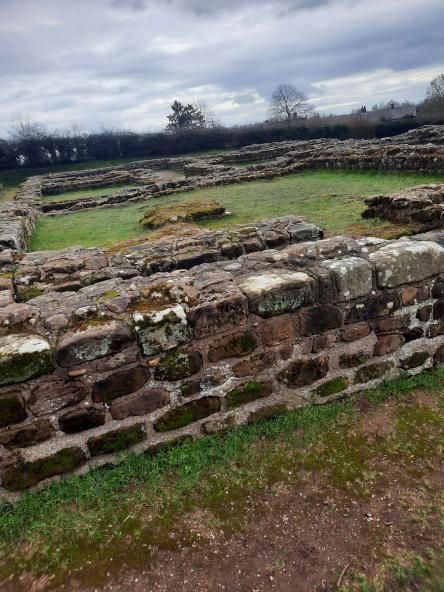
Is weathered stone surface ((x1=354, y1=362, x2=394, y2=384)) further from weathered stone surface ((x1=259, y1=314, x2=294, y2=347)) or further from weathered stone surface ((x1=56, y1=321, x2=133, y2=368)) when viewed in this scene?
weathered stone surface ((x1=56, y1=321, x2=133, y2=368))

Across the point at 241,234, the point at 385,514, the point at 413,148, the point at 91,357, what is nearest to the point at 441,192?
the point at 241,234

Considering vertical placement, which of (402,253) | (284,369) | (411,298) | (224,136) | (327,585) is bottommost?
(327,585)

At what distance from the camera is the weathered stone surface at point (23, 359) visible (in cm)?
209

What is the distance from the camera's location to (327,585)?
1.73 m

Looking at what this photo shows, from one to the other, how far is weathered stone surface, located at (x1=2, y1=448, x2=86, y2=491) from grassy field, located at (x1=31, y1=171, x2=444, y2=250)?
174 inches

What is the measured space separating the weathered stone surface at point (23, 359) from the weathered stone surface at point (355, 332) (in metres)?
1.83

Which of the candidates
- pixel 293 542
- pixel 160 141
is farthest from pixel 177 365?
pixel 160 141

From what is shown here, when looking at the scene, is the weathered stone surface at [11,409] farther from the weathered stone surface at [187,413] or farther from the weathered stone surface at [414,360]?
the weathered stone surface at [414,360]

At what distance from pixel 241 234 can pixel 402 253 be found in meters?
2.77

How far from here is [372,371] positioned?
2869 mm

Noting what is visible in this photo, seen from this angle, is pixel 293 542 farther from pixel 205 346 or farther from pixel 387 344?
pixel 387 344

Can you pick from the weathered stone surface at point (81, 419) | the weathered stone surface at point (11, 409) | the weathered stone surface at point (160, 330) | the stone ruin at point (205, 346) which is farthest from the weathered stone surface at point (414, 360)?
the weathered stone surface at point (11, 409)

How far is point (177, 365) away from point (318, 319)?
3.13ft

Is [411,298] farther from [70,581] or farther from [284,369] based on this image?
[70,581]
